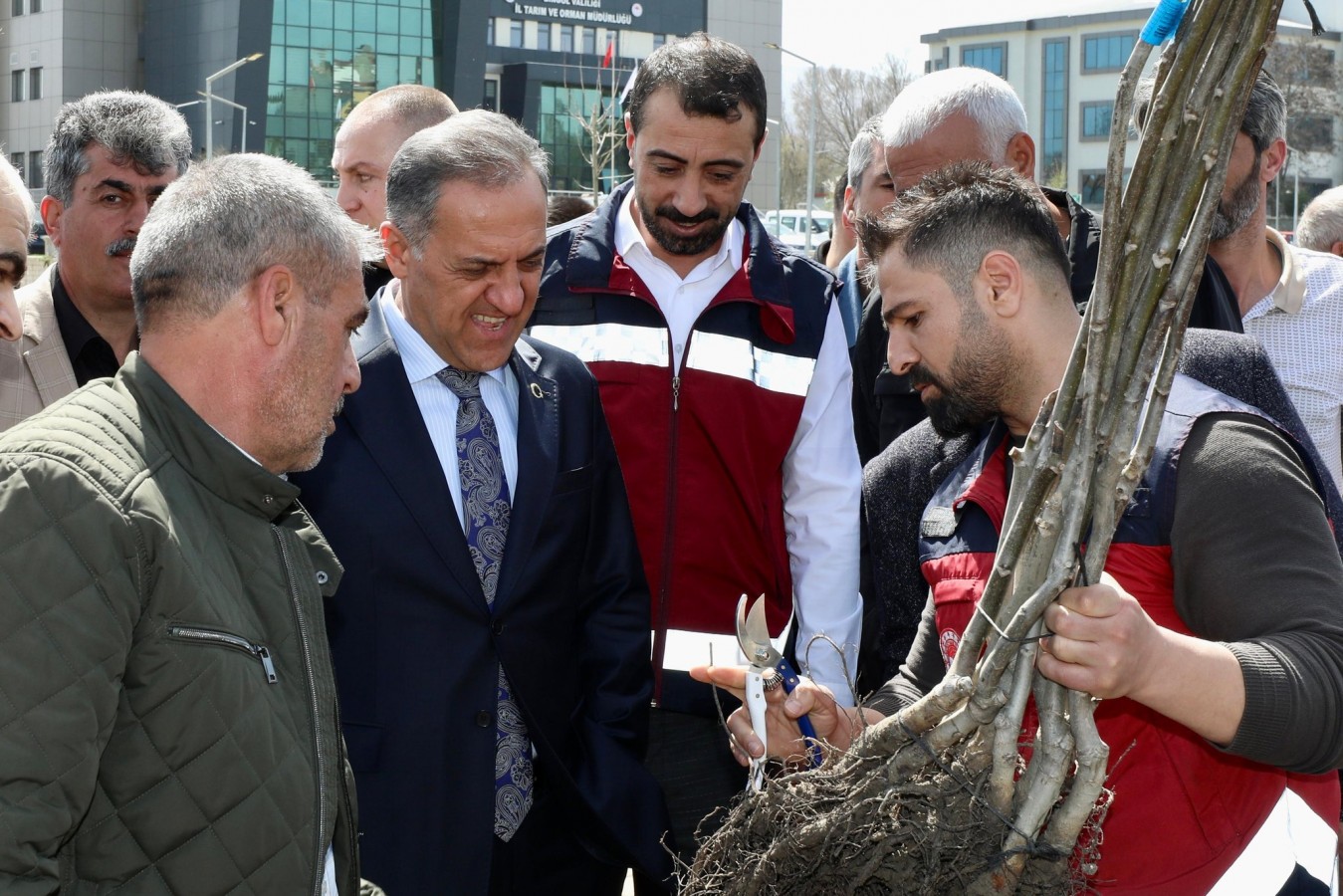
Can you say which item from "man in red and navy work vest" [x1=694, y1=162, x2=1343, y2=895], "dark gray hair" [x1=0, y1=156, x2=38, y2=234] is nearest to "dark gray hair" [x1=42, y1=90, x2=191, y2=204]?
"dark gray hair" [x1=0, y1=156, x2=38, y2=234]

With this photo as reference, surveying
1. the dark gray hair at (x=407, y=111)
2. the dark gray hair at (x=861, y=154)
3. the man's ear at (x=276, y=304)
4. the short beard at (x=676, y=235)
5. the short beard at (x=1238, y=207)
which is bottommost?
the man's ear at (x=276, y=304)

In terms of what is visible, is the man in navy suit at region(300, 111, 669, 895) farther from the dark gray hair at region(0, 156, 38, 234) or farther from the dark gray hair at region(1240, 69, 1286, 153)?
the dark gray hair at region(1240, 69, 1286, 153)

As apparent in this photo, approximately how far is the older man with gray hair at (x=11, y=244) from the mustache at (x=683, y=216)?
144 centimetres

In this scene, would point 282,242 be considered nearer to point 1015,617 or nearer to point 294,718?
point 294,718

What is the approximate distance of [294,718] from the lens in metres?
1.81

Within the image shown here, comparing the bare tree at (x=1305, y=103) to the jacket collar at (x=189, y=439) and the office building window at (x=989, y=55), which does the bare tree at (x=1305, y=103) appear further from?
the jacket collar at (x=189, y=439)

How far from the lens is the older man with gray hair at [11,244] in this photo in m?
2.84

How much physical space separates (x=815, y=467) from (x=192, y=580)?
1928mm

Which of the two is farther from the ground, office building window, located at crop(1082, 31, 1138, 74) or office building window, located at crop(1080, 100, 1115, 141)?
office building window, located at crop(1082, 31, 1138, 74)

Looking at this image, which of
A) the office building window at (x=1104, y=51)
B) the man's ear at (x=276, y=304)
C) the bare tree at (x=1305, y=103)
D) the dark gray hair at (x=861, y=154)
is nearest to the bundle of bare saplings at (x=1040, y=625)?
the man's ear at (x=276, y=304)

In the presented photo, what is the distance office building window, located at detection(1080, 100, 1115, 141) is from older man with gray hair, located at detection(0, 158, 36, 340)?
59.6 meters

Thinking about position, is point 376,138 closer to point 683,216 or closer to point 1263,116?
point 683,216

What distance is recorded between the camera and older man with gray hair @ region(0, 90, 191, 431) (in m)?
3.44

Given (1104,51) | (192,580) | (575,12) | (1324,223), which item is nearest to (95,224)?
(192,580)
